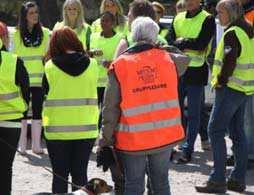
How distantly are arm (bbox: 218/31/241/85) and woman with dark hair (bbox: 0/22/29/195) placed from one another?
6.91 feet

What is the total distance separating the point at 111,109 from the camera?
223 inches

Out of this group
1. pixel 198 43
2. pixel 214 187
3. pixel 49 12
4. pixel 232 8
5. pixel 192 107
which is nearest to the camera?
pixel 232 8

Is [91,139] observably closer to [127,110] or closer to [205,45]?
[127,110]

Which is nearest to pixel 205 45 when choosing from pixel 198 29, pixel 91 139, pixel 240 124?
pixel 198 29

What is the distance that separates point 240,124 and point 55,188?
2474mm

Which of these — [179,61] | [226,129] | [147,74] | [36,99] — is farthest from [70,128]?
[36,99]

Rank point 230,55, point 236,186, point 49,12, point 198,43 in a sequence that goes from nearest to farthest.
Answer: point 230,55 → point 236,186 → point 198,43 → point 49,12

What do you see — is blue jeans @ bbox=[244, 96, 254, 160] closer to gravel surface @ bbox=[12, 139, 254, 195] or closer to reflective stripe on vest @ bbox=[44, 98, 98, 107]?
gravel surface @ bbox=[12, 139, 254, 195]

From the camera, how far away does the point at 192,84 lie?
29.9 feet

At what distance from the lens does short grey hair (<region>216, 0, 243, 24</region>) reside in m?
7.51

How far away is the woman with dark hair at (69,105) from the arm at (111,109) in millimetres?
556

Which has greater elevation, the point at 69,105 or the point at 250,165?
the point at 69,105

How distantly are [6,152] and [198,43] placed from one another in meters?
3.35

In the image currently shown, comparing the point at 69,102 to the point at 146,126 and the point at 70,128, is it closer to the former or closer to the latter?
the point at 70,128
